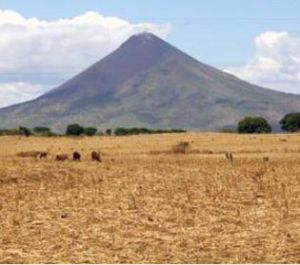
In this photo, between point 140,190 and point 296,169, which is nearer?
point 140,190

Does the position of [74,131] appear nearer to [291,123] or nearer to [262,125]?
[262,125]

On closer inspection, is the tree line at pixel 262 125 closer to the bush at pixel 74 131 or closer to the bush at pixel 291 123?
the bush at pixel 291 123

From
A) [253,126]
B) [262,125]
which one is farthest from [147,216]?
[262,125]

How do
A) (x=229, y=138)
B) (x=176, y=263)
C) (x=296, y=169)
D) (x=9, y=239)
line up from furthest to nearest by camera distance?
(x=229, y=138)
(x=296, y=169)
(x=9, y=239)
(x=176, y=263)

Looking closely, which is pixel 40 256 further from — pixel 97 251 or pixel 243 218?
pixel 243 218

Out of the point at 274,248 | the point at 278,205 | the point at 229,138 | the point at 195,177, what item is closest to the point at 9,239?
the point at 274,248

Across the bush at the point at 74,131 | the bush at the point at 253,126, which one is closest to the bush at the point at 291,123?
the bush at the point at 253,126

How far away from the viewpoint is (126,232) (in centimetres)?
1427

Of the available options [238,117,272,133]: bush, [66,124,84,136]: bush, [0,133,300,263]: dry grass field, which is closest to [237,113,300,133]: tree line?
[238,117,272,133]: bush

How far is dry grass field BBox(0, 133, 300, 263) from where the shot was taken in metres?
12.4

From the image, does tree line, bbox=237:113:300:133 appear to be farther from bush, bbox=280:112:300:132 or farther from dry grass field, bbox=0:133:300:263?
dry grass field, bbox=0:133:300:263

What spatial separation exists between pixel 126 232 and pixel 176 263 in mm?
2710

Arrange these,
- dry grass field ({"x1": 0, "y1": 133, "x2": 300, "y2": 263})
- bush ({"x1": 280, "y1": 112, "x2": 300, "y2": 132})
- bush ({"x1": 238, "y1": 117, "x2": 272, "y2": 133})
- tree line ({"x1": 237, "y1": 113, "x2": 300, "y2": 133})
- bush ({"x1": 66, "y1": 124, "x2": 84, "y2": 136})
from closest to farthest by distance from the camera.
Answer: dry grass field ({"x1": 0, "y1": 133, "x2": 300, "y2": 263})
bush ({"x1": 66, "y1": 124, "x2": 84, "y2": 136})
bush ({"x1": 238, "y1": 117, "x2": 272, "y2": 133})
tree line ({"x1": 237, "y1": 113, "x2": 300, "y2": 133})
bush ({"x1": 280, "y1": 112, "x2": 300, "y2": 132})

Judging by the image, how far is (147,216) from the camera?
16234 millimetres
